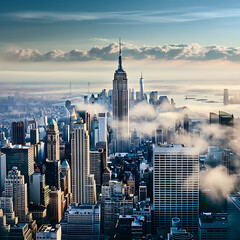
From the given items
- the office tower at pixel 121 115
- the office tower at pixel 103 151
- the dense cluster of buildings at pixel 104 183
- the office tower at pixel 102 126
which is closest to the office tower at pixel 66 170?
the dense cluster of buildings at pixel 104 183

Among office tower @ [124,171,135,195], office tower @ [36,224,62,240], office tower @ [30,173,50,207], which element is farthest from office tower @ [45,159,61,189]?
office tower @ [36,224,62,240]

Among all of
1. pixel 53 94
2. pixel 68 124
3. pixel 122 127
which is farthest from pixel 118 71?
pixel 122 127

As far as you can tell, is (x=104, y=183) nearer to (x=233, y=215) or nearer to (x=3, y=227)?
(x=3, y=227)

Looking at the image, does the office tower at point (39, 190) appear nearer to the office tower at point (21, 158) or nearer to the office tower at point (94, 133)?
the office tower at point (21, 158)

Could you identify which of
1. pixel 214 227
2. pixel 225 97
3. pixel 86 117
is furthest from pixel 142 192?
pixel 86 117

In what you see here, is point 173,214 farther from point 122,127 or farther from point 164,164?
point 122,127
